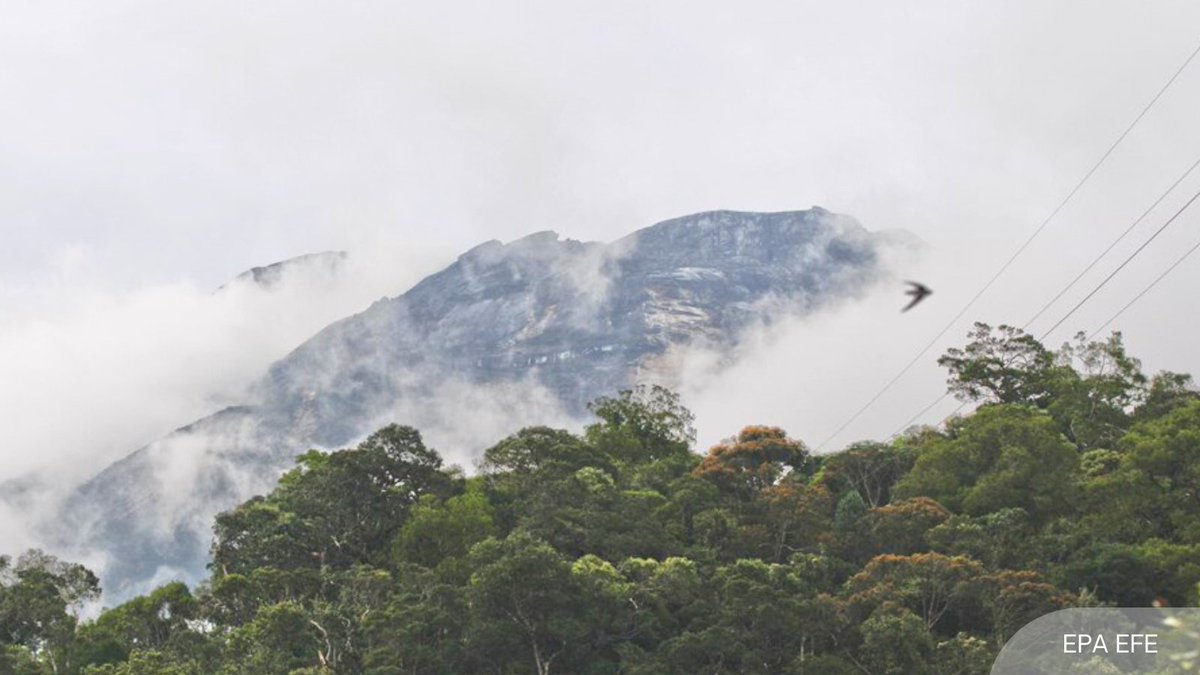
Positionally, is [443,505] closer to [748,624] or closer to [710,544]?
[710,544]

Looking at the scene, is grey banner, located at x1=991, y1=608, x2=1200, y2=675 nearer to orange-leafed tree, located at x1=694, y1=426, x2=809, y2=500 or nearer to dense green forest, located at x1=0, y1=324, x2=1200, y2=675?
dense green forest, located at x1=0, y1=324, x2=1200, y2=675

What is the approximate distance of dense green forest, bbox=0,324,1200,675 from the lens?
4644 centimetres

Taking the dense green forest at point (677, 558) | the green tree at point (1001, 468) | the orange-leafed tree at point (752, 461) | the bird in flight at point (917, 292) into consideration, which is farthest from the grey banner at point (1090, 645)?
the orange-leafed tree at point (752, 461)

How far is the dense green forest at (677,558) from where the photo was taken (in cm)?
4644

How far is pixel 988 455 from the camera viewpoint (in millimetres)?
63438

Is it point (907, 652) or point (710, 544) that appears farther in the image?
point (710, 544)

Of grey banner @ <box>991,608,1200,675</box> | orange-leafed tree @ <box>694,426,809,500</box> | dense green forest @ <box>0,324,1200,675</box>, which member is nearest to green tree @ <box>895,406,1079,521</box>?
dense green forest @ <box>0,324,1200,675</box>

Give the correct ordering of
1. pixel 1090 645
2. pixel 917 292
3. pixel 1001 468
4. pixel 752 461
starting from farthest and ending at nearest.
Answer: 1. pixel 752 461
2. pixel 1001 468
3. pixel 1090 645
4. pixel 917 292

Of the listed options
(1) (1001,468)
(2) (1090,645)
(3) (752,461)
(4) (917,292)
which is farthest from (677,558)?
(4) (917,292)

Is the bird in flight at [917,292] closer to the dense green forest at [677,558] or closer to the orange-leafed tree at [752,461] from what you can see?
Result: the dense green forest at [677,558]

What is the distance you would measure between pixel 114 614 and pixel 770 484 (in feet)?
112

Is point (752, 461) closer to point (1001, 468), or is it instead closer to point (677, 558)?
point (1001, 468)

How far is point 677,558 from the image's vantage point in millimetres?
51594

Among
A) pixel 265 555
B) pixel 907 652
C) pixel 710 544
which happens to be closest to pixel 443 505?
Result: pixel 265 555
